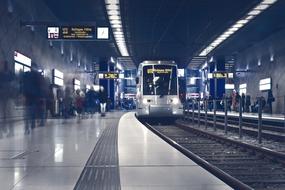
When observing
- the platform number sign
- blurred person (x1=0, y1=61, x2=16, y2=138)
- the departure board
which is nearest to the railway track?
blurred person (x1=0, y1=61, x2=16, y2=138)

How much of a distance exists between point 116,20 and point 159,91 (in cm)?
808

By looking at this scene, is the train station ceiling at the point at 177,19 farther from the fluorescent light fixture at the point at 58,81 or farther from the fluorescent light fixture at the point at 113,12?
the fluorescent light fixture at the point at 58,81

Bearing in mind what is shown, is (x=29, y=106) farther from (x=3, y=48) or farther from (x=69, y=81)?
(x=69, y=81)

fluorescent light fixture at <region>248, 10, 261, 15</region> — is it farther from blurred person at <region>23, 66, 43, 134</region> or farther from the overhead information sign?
blurred person at <region>23, 66, 43, 134</region>

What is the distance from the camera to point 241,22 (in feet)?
91.3

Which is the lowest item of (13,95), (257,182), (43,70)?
(257,182)

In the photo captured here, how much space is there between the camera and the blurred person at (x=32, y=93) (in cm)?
2030

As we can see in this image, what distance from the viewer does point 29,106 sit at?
21609 mm

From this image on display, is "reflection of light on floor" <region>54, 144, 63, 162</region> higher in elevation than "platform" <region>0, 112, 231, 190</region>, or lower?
higher

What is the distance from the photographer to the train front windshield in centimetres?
2116

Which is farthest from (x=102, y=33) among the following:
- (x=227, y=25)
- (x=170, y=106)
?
(x=227, y=25)

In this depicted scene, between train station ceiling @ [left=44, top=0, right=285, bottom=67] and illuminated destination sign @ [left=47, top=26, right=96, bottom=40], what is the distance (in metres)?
0.80

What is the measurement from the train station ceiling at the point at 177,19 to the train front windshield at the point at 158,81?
3.49 metres

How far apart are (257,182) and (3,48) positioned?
13.0 metres
